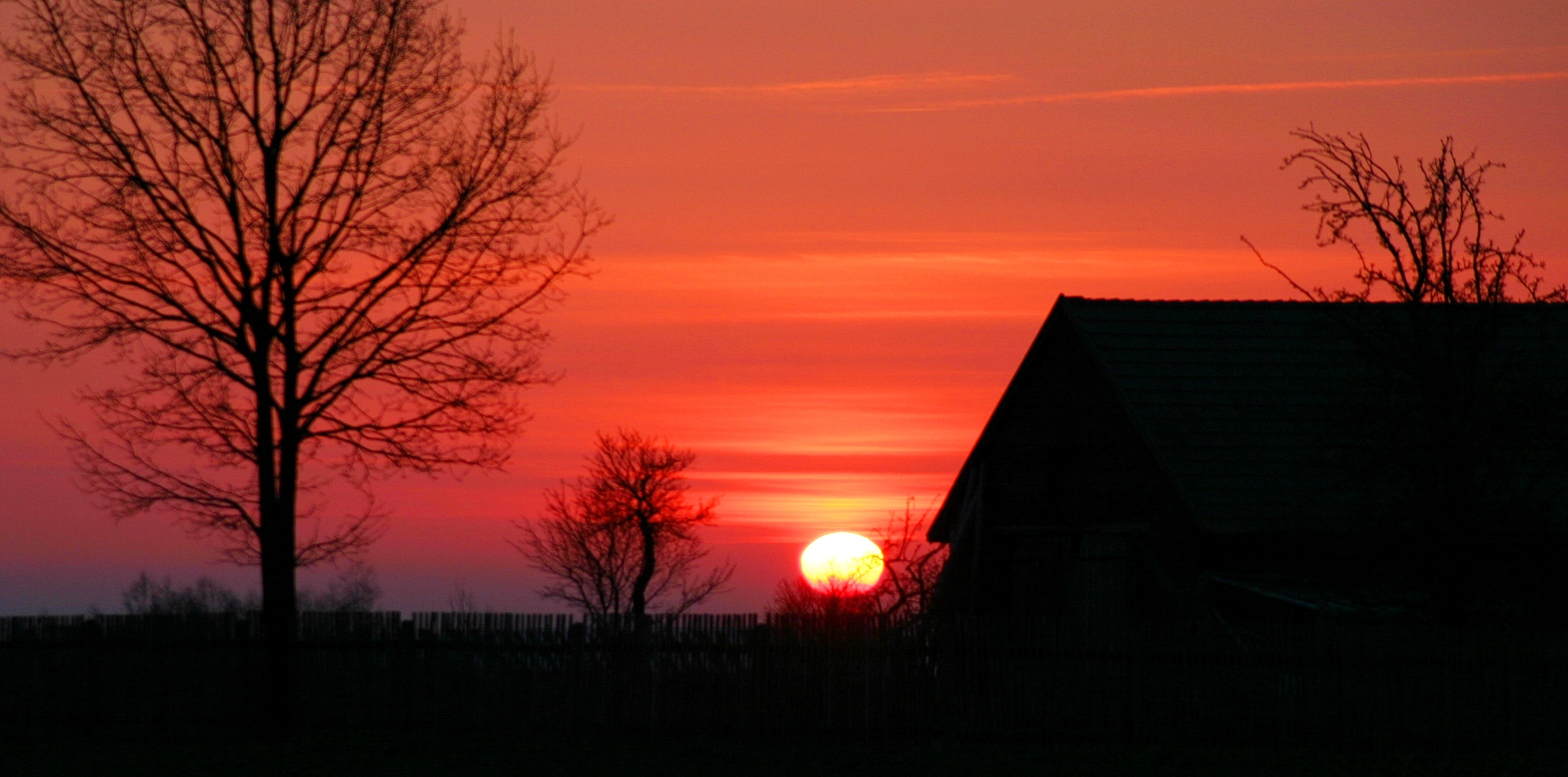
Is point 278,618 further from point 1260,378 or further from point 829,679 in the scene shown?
point 1260,378

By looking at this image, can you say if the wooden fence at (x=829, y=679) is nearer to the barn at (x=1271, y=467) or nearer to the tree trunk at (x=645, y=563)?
the barn at (x=1271, y=467)

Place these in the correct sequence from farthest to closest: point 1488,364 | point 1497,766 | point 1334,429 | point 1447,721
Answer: point 1488,364
point 1334,429
point 1447,721
point 1497,766

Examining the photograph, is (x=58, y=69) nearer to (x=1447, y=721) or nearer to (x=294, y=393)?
(x=294, y=393)

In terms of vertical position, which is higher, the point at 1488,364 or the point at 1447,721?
the point at 1488,364

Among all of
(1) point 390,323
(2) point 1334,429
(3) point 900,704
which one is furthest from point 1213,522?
(1) point 390,323

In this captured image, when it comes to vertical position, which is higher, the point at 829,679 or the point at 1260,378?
the point at 1260,378

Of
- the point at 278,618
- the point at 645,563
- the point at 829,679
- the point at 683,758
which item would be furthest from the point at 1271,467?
the point at 645,563

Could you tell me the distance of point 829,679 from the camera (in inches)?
818

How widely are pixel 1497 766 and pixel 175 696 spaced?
55.2 ft

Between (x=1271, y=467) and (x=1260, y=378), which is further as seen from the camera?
(x=1260, y=378)

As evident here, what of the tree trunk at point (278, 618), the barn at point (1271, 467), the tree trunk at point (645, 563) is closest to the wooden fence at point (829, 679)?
the tree trunk at point (278, 618)

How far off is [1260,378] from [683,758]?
13521 millimetres

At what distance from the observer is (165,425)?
2105 cm

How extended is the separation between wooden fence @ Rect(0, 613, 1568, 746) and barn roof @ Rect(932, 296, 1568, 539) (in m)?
2.56
